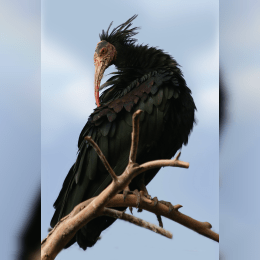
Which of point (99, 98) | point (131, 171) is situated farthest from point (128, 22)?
point (131, 171)

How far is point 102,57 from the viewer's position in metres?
2.01

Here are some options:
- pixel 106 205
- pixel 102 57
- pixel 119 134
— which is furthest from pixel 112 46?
pixel 106 205

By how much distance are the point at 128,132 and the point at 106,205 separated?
0.46m

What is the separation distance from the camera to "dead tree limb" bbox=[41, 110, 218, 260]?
0.92m

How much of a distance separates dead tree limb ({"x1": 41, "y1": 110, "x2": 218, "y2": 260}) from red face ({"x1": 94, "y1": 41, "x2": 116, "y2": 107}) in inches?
34.5

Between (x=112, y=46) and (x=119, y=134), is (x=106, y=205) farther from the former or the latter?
(x=112, y=46)

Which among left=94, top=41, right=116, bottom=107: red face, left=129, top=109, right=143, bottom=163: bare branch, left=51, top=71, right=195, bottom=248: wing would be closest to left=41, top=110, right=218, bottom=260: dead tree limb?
left=129, top=109, right=143, bottom=163: bare branch

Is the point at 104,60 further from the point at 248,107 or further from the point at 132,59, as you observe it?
the point at 248,107

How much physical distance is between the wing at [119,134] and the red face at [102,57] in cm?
36

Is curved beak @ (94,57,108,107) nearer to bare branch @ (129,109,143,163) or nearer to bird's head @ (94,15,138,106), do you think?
bird's head @ (94,15,138,106)

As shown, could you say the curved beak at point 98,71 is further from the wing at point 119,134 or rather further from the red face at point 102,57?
the wing at point 119,134

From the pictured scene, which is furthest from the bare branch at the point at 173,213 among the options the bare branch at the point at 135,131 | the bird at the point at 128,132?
the bare branch at the point at 135,131

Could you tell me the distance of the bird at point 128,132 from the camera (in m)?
1.61

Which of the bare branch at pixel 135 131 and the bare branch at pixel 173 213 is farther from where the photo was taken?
the bare branch at pixel 173 213
